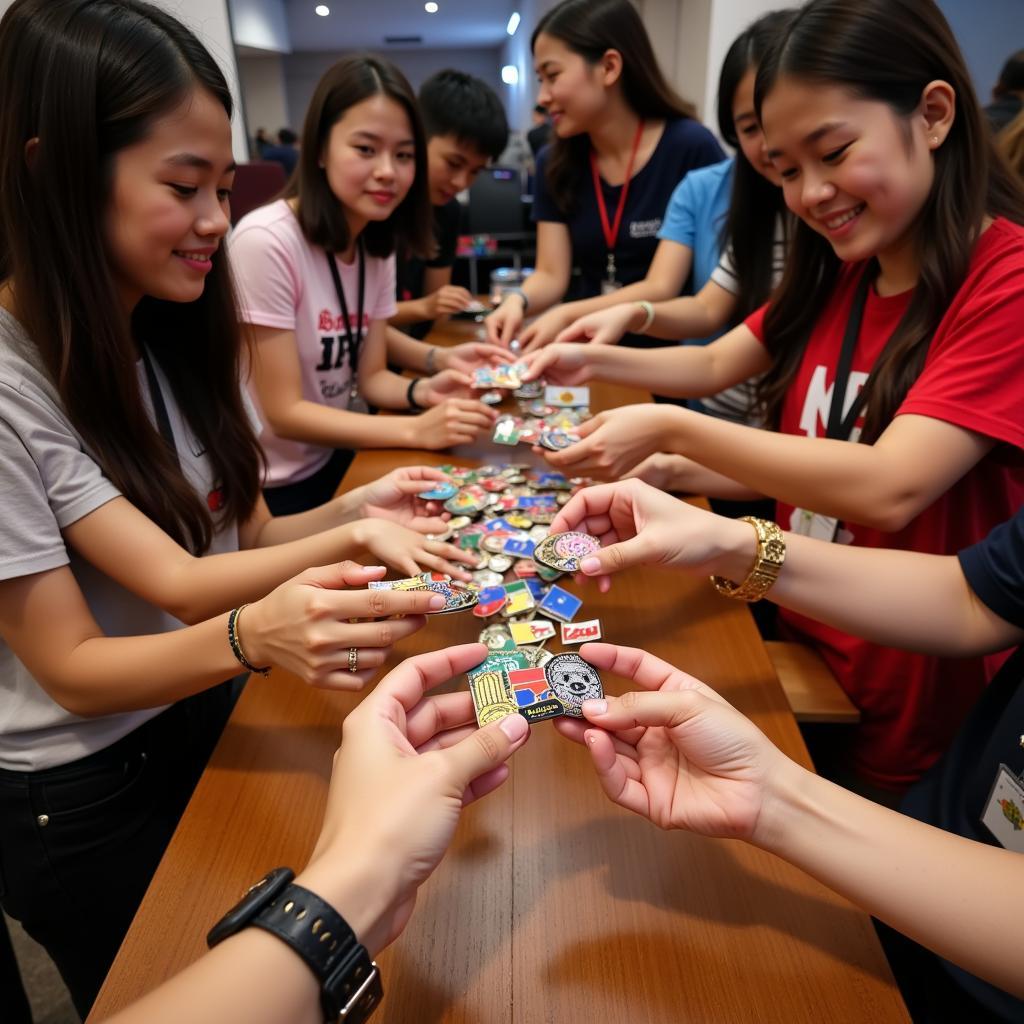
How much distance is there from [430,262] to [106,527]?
293 centimetres

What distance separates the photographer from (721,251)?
2266mm

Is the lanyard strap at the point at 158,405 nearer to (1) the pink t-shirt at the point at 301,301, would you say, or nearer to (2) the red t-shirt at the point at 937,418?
(1) the pink t-shirt at the point at 301,301

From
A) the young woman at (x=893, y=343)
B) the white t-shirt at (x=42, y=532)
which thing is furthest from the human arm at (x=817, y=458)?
the white t-shirt at (x=42, y=532)

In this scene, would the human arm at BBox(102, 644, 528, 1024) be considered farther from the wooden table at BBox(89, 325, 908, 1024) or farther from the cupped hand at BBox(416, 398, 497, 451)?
the cupped hand at BBox(416, 398, 497, 451)

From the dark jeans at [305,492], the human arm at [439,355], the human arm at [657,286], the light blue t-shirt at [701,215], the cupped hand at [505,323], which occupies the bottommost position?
the dark jeans at [305,492]

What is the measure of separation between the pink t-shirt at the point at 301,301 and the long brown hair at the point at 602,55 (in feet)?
3.23

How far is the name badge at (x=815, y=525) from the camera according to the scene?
143 cm

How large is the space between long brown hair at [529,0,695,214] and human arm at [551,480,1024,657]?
2.11 meters

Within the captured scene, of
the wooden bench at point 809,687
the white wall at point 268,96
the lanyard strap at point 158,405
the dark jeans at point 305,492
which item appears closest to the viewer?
the lanyard strap at point 158,405

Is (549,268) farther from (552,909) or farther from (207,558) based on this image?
(552,909)

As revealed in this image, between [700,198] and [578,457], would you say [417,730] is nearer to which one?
[578,457]

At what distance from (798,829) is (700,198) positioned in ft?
7.58

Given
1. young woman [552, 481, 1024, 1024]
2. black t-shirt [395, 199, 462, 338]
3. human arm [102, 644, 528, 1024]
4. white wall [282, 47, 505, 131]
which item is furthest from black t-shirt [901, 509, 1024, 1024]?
white wall [282, 47, 505, 131]

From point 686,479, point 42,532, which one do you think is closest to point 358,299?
point 686,479
